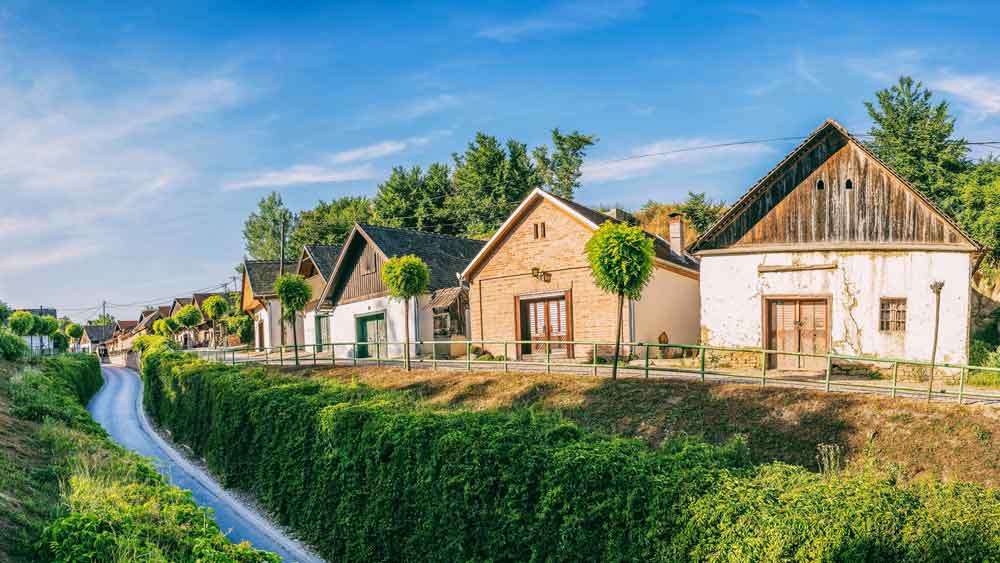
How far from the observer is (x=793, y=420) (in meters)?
14.1

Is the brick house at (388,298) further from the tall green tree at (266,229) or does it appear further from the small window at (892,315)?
the tall green tree at (266,229)

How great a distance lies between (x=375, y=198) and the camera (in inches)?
2479

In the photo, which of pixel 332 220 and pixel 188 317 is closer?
pixel 188 317

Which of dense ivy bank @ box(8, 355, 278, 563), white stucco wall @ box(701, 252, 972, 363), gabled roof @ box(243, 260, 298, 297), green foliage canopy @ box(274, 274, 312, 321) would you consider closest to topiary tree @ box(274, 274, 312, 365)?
green foliage canopy @ box(274, 274, 312, 321)

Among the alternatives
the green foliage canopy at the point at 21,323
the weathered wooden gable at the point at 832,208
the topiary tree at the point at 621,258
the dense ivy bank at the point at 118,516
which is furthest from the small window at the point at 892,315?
the green foliage canopy at the point at 21,323

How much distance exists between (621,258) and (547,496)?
11192mm

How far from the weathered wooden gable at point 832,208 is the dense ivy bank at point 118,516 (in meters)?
18.4

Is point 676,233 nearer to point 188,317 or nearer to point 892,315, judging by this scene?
point 892,315

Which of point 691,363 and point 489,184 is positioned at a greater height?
point 489,184

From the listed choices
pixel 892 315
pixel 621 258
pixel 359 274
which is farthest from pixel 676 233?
pixel 359 274

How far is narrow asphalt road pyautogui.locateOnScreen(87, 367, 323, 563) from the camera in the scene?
12.1 m

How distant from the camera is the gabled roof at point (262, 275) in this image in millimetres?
46750

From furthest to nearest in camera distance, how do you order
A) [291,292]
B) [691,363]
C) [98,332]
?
[98,332] → [291,292] → [691,363]

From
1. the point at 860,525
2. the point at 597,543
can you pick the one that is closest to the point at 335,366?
the point at 597,543
